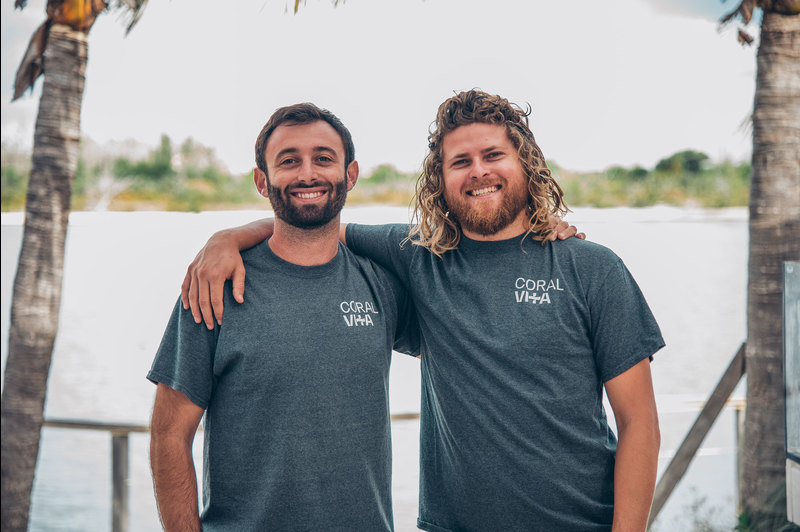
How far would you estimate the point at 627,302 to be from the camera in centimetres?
180

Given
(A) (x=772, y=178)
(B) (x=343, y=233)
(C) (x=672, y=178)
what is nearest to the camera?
(B) (x=343, y=233)

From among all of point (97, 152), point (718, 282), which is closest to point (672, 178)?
point (718, 282)

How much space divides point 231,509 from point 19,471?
121 inches

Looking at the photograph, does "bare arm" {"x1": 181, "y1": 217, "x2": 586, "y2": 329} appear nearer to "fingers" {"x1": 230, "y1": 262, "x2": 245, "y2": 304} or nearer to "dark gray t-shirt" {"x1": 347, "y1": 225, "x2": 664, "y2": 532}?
"fingers" {"x1": 230, "y1": 262, "x2": 245, "y2": 304}

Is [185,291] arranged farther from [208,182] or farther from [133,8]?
[208,182]

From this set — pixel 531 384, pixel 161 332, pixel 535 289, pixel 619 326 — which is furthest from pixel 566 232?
pixel 161 332

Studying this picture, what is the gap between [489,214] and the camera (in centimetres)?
192

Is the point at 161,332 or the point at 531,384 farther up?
the point at 531,384

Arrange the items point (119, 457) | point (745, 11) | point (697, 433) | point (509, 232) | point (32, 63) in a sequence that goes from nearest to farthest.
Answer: point (509, 232) → point (119, 457) → point (697, 433) → point (745, 11) → point (32, 63)

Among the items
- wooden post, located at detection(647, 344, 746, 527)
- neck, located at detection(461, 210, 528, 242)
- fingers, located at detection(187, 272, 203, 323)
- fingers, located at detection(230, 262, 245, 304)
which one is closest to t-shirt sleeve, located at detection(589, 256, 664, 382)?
neck, located at detection(461, 210, 528, 242)

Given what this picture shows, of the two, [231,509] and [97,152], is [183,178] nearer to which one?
[97,152]

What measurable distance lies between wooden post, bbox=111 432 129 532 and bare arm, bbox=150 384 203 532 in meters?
1.55

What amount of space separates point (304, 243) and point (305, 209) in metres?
0.10

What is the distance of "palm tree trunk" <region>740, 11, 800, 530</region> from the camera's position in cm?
337
